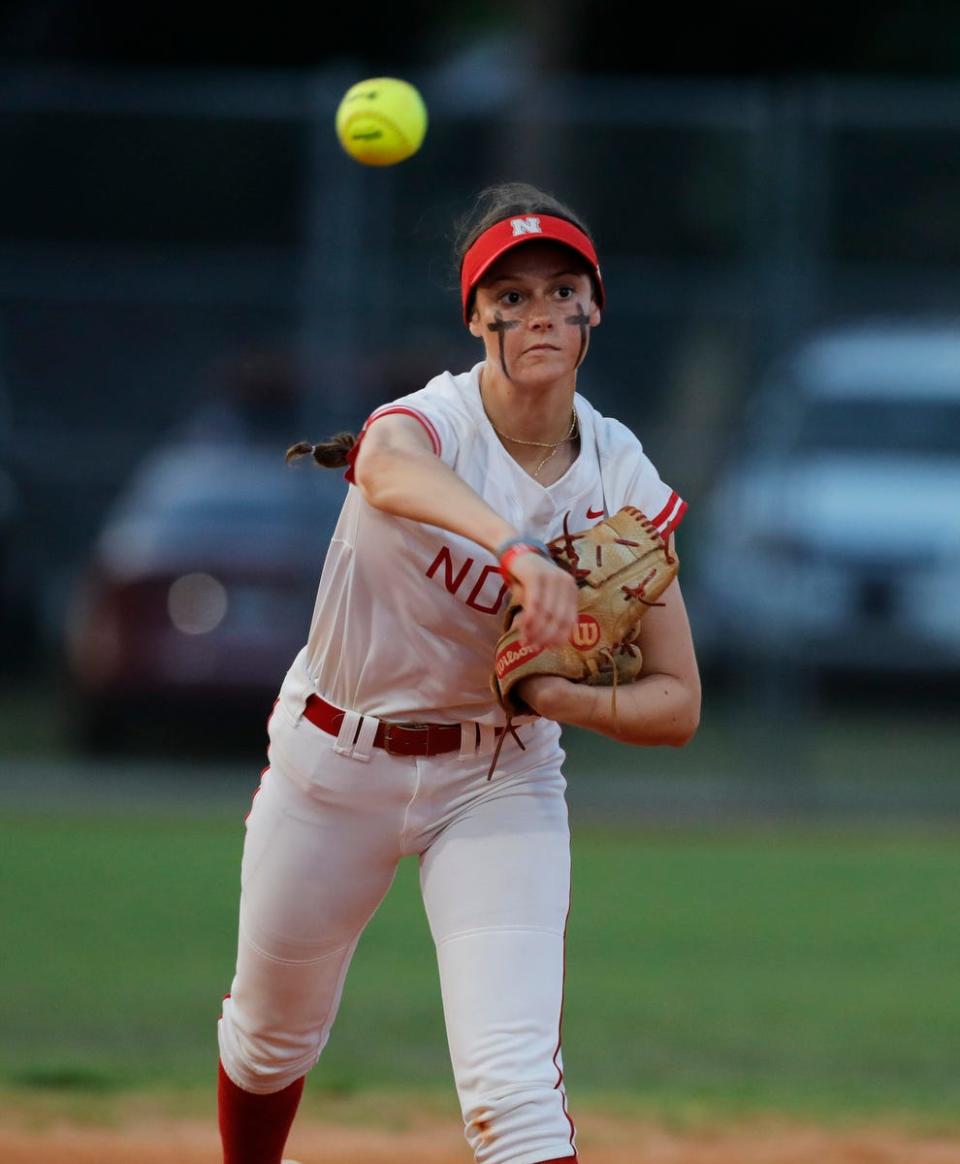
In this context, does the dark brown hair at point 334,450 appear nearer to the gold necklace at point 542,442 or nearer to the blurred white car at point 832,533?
the gold necklace at point 542,442

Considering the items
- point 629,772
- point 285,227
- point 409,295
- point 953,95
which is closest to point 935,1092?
point 629,772

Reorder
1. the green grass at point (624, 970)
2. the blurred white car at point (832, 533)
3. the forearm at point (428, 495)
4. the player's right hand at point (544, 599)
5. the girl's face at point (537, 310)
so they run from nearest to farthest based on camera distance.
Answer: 1. the player's right hand at point (544, 599)
2. the forearm at point (428, 495)
3. the girl's face at point (537, 310)
4. the green grass at point (624, 970)
5. the blurred white car at point (832, 533)

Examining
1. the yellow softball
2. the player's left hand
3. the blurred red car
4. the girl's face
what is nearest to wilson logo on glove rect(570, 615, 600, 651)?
the player's left hand

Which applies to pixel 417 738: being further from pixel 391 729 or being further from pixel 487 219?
pixel 487 219

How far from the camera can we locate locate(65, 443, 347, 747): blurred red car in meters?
9.10

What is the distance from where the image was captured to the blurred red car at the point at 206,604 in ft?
29.9

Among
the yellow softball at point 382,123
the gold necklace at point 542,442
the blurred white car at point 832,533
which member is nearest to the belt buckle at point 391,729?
the gold necklace at point 542,442

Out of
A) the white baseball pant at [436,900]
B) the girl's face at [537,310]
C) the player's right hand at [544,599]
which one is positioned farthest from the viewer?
the girl's face at [537,310]

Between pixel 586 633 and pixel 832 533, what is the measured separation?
6.49m

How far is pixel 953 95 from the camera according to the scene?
390 inches

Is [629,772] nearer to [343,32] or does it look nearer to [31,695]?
[31,695]

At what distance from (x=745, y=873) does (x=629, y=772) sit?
4.95 ft

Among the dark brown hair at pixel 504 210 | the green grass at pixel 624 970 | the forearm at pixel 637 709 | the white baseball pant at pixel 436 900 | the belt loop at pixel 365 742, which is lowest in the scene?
the green grass at pixel 624 970

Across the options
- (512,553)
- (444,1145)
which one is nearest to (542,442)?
(512,553)
